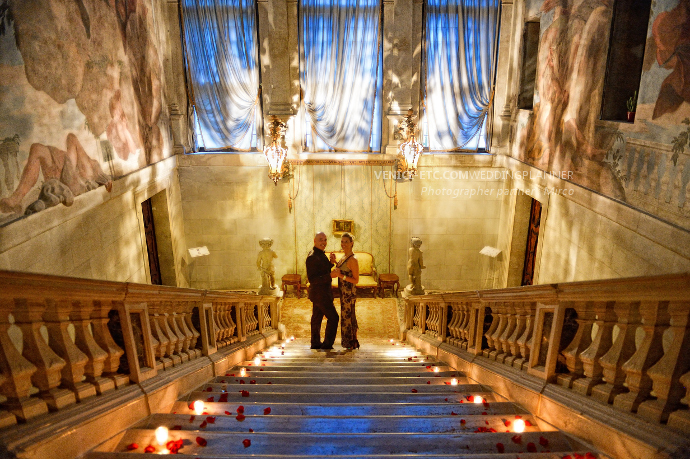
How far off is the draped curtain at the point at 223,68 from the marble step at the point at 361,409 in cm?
841

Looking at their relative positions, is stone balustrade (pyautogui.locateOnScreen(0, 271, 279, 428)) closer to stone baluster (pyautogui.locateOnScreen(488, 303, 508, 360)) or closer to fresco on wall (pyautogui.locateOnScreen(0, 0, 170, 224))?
fresco on wall (pyautogui.locateOnScreen(0, 0, 170, 224))

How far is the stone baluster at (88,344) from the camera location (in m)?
2.75

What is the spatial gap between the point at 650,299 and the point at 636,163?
4253mm

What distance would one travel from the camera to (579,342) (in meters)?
2.96

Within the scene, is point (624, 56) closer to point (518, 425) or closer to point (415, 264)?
point (415, 264)

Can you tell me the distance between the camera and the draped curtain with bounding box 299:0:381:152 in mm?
10445

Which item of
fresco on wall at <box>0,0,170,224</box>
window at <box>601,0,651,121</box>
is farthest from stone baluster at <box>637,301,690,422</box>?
fresco on wall at <box>0,0,170,224</box>

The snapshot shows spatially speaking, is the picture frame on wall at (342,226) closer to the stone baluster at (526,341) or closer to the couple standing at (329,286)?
the couple standing at (329,286)

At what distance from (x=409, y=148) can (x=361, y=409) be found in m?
7.39

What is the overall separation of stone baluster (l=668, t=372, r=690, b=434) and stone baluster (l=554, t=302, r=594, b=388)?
669mm

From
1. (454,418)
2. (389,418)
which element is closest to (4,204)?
(389,418)

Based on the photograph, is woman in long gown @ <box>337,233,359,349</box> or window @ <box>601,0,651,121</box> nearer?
woman in long gown @ <box>337,233,359,349</box>

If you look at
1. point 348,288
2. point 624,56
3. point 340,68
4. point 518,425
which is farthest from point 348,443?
point 340,68

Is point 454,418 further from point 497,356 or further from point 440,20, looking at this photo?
point 440,20
